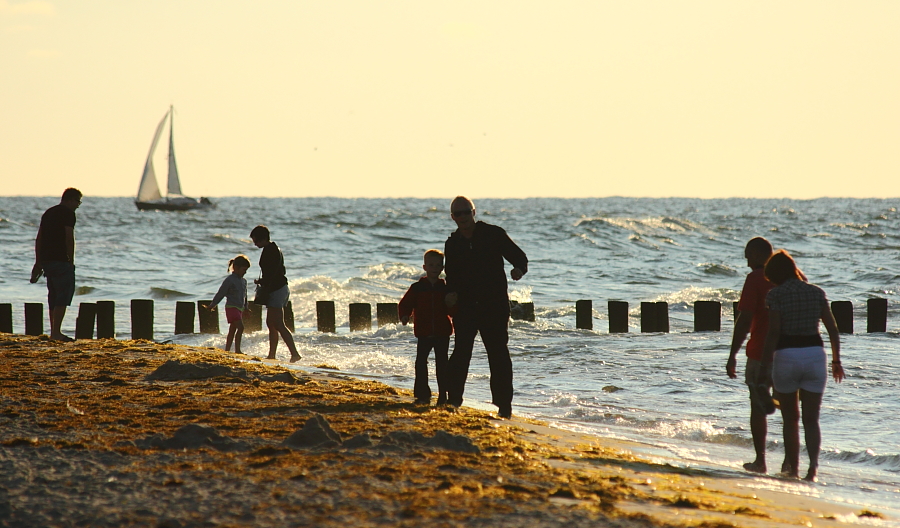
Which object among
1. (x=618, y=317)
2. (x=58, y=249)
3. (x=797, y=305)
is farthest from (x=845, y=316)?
(x=58, y=249)

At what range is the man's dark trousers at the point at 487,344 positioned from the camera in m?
6.23

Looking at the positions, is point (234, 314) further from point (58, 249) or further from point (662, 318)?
point (662, 318)

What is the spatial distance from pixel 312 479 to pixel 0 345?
22.8 feet

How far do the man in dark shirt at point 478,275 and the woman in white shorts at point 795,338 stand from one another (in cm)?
165

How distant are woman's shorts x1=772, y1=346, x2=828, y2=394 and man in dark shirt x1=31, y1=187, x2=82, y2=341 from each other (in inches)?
280

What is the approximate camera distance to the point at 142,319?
1255 centimetres

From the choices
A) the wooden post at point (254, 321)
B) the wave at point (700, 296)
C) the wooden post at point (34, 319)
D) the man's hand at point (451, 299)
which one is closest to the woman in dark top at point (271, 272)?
the man's hand at point (451, 299)

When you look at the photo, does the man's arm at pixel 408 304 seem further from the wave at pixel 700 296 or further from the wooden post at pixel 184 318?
the wave at pixel 700 296

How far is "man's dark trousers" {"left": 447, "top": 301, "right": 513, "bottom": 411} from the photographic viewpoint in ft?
20.4

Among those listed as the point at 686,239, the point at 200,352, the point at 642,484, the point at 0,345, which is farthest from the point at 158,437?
the point at 686,239

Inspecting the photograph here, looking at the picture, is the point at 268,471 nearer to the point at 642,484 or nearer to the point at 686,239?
the point at 642,484

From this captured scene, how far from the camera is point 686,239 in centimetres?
4444

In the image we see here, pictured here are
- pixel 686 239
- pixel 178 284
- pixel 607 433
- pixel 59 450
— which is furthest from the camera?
pixel 686 239

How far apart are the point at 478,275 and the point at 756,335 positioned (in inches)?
73.5
